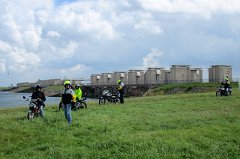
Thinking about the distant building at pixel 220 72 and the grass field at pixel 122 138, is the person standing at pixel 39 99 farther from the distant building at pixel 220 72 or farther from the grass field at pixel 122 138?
the distant building at pixel 220 72

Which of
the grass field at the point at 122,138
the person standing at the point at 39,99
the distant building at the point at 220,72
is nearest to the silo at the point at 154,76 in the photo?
the distant building at the point at 220,72

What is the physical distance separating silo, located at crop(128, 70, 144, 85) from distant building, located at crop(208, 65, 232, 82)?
1124 inches

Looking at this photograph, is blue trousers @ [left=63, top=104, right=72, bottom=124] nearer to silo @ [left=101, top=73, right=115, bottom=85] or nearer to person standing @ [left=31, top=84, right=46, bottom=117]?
person standing @ [left=31, top=84, right=46, bottom=117]

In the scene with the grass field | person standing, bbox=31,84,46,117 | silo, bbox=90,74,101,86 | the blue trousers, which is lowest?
the grass field

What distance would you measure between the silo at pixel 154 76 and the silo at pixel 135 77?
2649 mm

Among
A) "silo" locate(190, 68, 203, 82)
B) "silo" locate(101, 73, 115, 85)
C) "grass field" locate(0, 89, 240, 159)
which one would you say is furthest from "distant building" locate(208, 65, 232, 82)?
"grass field" locate(0, 89, 240, 159)

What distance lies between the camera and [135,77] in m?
107

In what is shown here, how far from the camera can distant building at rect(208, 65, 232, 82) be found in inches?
3000

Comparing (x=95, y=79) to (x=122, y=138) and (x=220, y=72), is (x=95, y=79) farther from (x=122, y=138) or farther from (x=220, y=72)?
(x=122, y=138)

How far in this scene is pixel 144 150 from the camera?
533 inches

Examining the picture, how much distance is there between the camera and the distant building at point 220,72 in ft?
A: 250

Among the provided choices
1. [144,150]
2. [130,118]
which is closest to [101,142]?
[144,150]

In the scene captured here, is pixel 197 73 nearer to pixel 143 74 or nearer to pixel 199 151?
pixel 143 74

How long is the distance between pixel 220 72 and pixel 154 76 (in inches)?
1001
